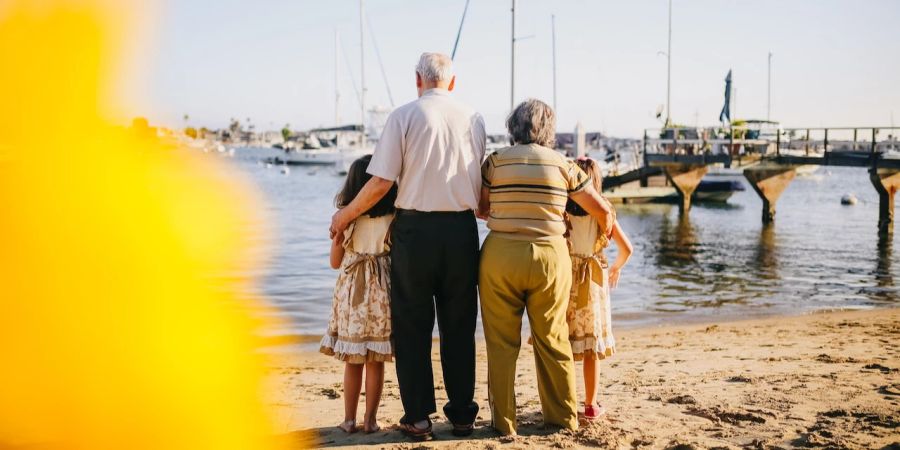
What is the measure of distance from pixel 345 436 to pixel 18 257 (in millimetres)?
14071

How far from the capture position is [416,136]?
454 cm

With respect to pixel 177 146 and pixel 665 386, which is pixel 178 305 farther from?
pixel 177 146

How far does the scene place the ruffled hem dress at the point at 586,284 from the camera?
504cm

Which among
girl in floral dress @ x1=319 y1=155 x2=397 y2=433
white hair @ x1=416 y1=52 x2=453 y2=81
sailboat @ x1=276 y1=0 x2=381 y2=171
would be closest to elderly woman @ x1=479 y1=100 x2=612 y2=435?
white hair @ x1=416 y1=52 x2=453 y2=81

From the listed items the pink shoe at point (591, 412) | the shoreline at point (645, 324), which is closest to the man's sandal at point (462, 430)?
the pink shoe at point (591, 412)

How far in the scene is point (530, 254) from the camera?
179 inches

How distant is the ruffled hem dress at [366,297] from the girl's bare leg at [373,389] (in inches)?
4.3

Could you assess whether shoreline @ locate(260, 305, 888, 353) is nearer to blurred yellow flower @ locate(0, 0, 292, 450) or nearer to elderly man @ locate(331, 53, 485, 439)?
blurred yellow flower @ locate(0, 0, 292, 450)

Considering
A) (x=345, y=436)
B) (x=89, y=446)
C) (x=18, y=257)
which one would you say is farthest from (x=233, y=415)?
(x=18, y=257)

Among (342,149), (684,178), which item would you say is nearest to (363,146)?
(342,149)

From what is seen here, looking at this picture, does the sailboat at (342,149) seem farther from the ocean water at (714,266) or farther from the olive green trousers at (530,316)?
the olive green trousers at (530,316)

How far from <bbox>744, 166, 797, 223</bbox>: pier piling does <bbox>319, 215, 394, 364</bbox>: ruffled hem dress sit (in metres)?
25.3

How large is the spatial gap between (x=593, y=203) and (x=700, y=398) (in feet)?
6.35

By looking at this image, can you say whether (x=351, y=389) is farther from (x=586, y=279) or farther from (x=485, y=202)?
(x=586, y=279)
